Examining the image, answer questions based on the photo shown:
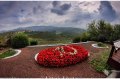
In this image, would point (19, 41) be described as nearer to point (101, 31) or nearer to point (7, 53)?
point (7, 53)

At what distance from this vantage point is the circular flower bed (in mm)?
5919

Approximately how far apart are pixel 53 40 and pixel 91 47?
143 centimetres

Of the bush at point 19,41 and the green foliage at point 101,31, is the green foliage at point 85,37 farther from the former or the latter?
the bush at point 19,41

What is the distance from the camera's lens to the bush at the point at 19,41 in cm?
759

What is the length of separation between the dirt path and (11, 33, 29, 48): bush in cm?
109

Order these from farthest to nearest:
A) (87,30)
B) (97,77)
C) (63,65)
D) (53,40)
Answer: (87,30) < (53,40) < (63,65) < (97,77)

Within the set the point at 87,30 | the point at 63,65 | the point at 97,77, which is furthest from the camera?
the point at 87,30

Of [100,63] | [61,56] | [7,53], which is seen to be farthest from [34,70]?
[100,63]

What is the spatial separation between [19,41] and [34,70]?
2199 millimetres

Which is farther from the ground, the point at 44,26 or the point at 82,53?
the point at 44,26

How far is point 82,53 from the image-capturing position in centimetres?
649

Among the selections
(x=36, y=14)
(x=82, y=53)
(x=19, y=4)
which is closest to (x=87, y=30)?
(x=82, y=53)

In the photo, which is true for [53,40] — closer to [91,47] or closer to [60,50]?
[60,50]

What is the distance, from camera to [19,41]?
7590 mm
